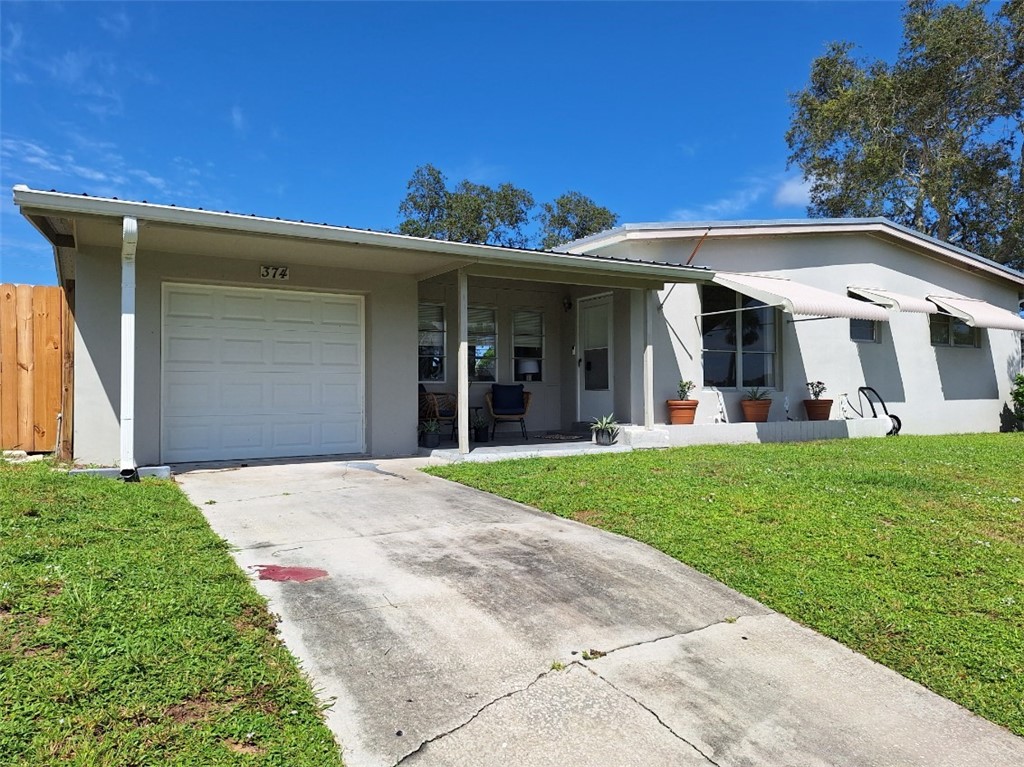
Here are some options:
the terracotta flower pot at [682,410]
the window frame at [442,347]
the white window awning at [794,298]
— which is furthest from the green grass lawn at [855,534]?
the window frame at [442,347]

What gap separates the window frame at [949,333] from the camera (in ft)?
48.3

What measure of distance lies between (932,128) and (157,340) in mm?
25621

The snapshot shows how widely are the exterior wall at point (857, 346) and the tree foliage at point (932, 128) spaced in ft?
31.4

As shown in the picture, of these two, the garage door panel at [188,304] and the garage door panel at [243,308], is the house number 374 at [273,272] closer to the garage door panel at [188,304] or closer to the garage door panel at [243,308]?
the garage door panel at [243,308]

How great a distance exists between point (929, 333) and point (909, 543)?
38.9ft

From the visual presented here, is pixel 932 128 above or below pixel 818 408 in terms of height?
above

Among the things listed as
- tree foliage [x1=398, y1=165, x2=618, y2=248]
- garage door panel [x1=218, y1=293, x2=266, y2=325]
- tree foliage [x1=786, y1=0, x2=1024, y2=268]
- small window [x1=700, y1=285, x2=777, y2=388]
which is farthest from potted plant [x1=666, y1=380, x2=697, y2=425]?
tree foliage [x1=398, y1=165, x2=618, y2=248]

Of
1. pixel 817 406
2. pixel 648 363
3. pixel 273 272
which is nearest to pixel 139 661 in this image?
pixel 273 272

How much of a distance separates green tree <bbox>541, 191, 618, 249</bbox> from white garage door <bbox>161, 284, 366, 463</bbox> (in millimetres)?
25493

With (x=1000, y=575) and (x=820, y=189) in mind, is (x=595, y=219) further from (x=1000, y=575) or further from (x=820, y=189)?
(x=1000, y=575)

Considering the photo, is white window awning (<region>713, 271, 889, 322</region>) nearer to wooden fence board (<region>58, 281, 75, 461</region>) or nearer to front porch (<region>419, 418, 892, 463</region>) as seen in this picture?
front porch (<region>419, 418, 892, 463</region>)

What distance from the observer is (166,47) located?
12.3 m

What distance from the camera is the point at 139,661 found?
8.94ft

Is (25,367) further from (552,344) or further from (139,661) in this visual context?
(552,344)
